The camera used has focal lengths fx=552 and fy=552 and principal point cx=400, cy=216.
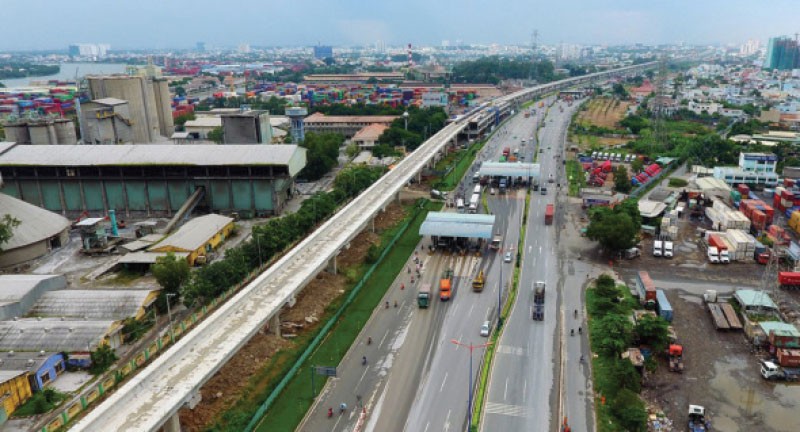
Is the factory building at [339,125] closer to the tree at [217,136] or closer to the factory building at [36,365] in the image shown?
the tree at [217,136]

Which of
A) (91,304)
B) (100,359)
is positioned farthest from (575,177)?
(100,359)

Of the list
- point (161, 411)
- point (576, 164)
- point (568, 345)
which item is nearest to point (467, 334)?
point (568, 345)

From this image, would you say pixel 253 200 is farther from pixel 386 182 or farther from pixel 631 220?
pixel 631 220

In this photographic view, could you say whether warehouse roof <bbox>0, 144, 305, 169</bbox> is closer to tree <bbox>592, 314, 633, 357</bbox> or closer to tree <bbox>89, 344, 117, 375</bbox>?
tree <bbox>89, 344, 117, 375</bbox>

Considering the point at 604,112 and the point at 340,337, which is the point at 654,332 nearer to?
the point at 340,337

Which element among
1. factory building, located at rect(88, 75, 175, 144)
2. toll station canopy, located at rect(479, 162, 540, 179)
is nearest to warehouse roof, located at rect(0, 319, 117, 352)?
toll station canopy, located at rect(479, 162, 540, 179)

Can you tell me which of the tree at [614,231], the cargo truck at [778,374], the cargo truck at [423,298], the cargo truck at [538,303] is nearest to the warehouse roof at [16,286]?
the cargo truck at [423,298]
